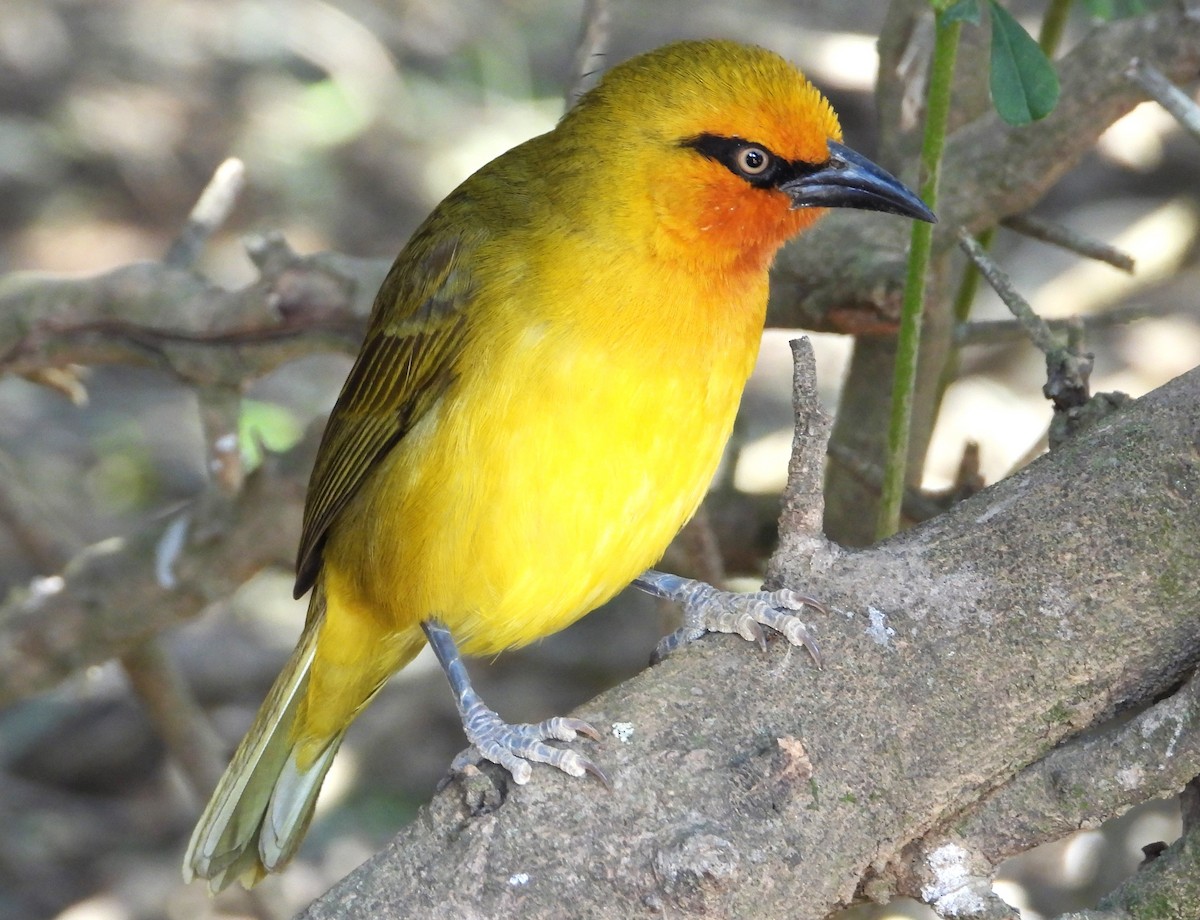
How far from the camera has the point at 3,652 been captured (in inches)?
190

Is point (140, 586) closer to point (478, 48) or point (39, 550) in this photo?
point (39, 550)

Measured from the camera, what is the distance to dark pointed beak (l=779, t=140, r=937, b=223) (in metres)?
3.23

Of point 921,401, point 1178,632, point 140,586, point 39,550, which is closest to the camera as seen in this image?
point 1178,632

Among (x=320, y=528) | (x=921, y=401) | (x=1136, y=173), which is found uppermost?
(x=1136, y=173)

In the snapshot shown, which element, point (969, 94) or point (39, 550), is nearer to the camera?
point (969, 94)

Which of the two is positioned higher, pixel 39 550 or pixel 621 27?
pixel 621 27

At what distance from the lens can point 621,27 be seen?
8.95m

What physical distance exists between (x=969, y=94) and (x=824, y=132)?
5.69ft

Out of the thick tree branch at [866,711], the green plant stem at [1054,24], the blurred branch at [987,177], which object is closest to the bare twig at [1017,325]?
the blurred branch at [987,177]

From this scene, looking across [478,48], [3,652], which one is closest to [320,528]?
[3,652]

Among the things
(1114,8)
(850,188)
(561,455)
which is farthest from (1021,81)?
(561,455)

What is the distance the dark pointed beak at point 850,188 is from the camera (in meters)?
3.23

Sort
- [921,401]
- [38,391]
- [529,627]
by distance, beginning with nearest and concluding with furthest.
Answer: [529,627] < [921,401] < [38,391]

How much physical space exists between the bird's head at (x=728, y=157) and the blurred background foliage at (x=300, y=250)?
1708 mm
